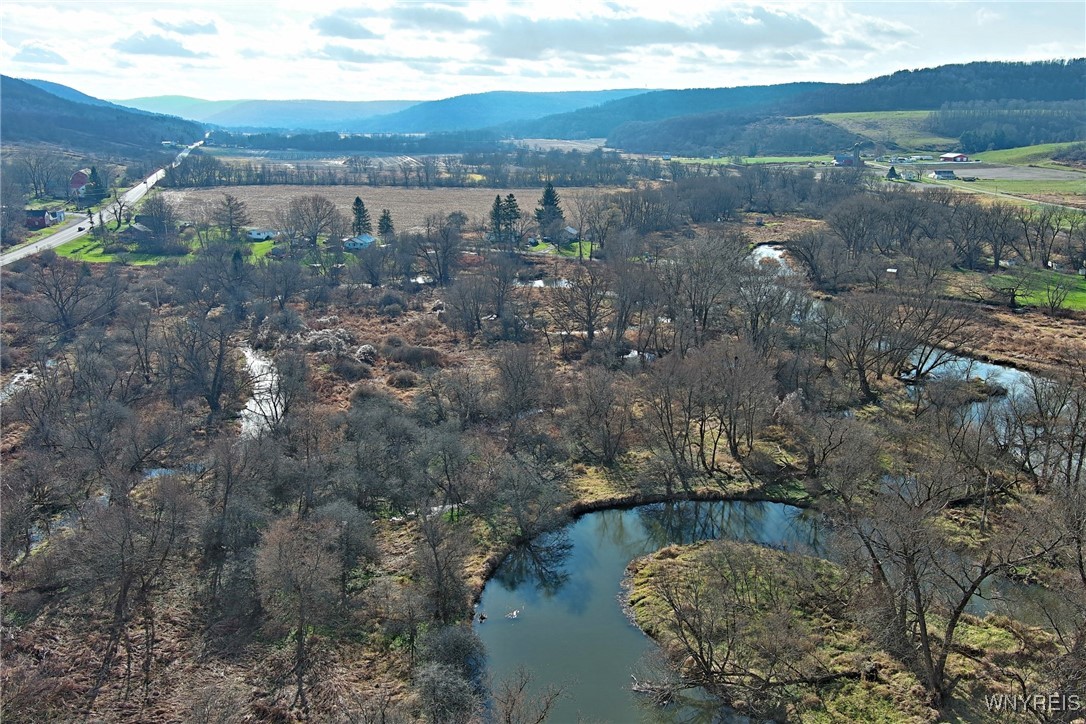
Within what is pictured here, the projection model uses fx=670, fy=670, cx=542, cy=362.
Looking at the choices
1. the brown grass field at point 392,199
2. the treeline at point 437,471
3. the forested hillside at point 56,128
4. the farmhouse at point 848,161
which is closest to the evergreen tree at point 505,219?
the brown grass field at point 392,199

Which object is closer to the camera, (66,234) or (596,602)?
(596,602)

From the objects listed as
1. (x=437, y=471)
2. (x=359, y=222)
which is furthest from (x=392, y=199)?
(x=437, y=471)

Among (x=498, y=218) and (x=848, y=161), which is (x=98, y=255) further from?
(x=848, y=161)

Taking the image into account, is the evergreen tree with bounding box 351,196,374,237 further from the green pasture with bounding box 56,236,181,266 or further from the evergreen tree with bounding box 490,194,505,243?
the green pasture with bounding box 56,236,181,266

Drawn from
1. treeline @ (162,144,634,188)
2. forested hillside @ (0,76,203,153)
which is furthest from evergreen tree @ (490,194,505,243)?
forested hillside @ (0,76,203,153)

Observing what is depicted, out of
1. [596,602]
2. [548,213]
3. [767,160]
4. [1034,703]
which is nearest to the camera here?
[1034,703]

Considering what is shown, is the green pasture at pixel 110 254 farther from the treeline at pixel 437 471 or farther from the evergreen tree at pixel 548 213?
the evergreen tree at pixel 548 213

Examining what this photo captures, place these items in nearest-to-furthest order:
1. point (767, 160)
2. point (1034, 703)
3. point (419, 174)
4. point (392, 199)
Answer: point (1034, 703)
point (392, 199)
point (419, 174)
point (767, 160)
